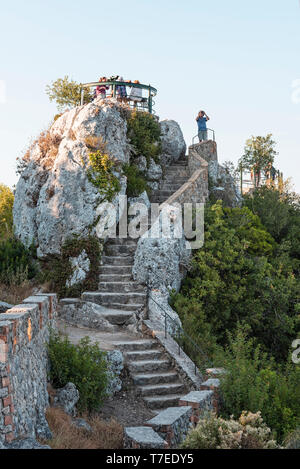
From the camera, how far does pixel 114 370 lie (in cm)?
987

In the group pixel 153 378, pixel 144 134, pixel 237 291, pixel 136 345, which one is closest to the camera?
pixel 153 378

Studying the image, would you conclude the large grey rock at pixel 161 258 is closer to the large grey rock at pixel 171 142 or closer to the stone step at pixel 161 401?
the stone step at pixel 161 401

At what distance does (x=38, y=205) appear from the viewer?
16.0 meters

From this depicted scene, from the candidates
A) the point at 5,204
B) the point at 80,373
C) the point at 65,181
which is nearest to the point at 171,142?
the point at 65,181

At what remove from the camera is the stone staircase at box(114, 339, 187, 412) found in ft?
31.3

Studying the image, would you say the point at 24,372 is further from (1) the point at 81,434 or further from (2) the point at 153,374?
(2) the point at 153,374

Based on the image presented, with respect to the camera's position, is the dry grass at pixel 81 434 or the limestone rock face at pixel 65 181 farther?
the limestone rock face at pixel 65 181

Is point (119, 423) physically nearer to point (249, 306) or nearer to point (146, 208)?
point (249, 306)

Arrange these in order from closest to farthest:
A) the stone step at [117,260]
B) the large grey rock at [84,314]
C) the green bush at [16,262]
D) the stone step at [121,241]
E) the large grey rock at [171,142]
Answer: the large grey rock at [84,314], the green bush at [16,262], the stone step at [117,260], the stone step at [121,241], the large grey rock at [171,142]

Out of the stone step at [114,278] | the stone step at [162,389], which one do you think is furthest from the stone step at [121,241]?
the stone step at [162,389]

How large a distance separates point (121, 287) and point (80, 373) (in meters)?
4.90

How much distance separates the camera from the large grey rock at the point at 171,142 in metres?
21.2

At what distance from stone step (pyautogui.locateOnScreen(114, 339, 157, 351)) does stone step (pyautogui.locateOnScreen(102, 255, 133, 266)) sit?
3.58m

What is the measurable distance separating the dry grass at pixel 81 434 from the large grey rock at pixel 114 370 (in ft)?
4.99
